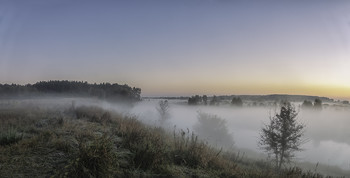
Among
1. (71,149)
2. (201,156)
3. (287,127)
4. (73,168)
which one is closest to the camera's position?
(73,168)

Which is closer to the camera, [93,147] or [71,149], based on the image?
[93,147]

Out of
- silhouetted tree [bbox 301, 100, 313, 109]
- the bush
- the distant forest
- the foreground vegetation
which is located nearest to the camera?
the bush

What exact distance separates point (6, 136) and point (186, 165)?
479cm

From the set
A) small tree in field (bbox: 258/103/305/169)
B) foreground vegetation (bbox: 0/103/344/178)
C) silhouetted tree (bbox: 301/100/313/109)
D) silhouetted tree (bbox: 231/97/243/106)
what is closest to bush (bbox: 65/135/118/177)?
foreground vegetation (bbox: 0/103/344/178)

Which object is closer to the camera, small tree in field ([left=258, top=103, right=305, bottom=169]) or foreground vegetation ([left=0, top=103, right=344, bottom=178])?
foreground vegetation ([left=0, top=103, right=344, bottom=178])

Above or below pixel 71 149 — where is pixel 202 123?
below

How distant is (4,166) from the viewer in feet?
15.2

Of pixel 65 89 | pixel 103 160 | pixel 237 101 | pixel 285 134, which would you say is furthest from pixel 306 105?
pixel 103 160

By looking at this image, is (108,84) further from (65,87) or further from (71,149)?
(71,149)

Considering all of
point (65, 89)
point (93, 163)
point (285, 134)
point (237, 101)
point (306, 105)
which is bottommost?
point (285, 134)

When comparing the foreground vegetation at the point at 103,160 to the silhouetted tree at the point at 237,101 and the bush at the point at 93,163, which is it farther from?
the silhouetted tree at the point at 237,101

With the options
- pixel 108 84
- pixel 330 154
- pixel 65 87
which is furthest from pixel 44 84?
pixel 330 154

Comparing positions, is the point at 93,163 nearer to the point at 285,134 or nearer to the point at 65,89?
the point at 285,134

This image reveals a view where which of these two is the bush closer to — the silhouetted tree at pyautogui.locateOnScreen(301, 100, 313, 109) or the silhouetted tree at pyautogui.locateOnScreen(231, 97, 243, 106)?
the silhouetted tree at pyautogui.locateOnScreen(231, 97, 243, 106)
